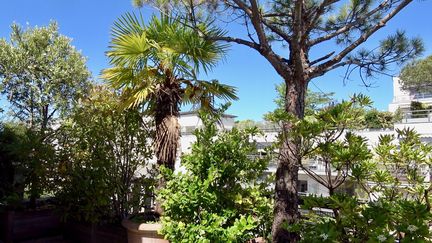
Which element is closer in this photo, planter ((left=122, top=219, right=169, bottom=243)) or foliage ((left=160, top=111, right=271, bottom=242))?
foliage ((left=160, top=111, right=271, bottom=242))

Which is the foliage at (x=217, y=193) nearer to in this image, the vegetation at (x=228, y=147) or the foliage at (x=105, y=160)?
the vegetation at (x=228, y=147)

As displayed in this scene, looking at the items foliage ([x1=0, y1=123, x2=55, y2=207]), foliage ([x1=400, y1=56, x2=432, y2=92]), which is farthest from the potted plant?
foliage ([x1=400, y1=56, x2=432, y2=92])

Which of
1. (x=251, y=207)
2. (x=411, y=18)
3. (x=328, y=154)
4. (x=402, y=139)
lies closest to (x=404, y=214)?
(x=328, y=154)

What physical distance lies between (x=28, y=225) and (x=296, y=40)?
3751mm

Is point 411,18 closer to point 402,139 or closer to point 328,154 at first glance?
point 402,139

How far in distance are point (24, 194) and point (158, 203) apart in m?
1.98

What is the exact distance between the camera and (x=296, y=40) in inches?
107

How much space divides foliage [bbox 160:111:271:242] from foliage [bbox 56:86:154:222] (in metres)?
1.02

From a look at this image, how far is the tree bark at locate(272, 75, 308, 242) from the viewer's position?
270cm

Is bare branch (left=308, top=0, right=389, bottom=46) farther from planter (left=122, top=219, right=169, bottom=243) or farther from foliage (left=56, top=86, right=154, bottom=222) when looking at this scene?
planter (left=122, top=219, right=169, bottom=243)

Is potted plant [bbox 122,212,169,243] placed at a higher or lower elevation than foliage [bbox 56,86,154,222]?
lower

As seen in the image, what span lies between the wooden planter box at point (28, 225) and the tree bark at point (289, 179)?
9.81 feet

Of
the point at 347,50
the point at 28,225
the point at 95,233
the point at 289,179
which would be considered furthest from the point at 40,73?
the point at 347,50

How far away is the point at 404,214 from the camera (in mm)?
1821
